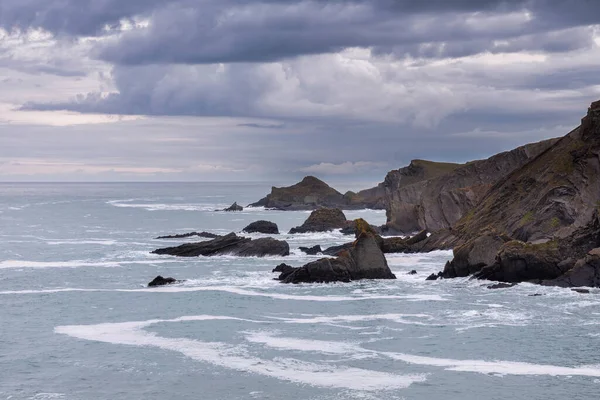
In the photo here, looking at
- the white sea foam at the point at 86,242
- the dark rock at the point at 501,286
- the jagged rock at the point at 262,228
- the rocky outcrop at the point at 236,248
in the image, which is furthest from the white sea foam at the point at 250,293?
the jagged rock at the point at 262,228

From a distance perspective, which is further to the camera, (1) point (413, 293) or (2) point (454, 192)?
(2) point (454, 192)

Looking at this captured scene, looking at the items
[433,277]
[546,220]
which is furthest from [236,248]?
[546,220]

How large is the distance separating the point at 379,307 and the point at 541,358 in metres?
15.9

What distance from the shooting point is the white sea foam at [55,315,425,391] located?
35562 millimetres

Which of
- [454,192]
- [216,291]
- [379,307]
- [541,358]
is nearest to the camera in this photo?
[541,358]

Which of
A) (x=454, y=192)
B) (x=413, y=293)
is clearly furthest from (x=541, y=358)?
(x=454, y=192)

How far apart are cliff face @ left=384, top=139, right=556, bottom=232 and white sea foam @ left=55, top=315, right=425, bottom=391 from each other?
192 ft

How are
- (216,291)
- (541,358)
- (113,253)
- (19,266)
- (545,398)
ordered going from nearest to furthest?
(545,398) < (541,358) < (216,291) < (19,266) < (113,253)

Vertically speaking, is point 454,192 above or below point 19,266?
above

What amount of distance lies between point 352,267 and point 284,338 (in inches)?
829

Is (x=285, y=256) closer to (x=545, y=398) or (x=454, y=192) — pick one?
(x=454, y=192)

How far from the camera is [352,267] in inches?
2562

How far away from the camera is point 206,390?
114 ft

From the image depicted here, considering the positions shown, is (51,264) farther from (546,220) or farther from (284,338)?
(546,220)
